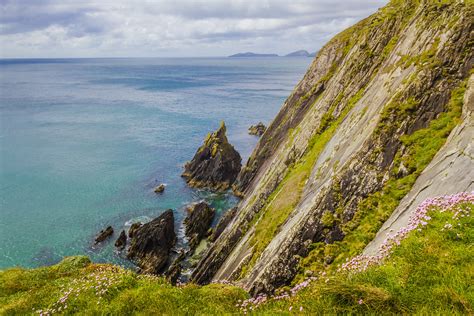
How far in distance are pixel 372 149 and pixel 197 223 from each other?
39.4 metres

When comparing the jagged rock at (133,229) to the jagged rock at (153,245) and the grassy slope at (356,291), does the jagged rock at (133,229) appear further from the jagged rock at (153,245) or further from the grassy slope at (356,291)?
the grassy slope at (356,291)

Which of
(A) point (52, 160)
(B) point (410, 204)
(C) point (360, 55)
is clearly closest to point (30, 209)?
(A) point (52, 160)

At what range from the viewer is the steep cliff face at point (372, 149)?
1686 centimetres

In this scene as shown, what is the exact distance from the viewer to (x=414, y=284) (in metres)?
8.59

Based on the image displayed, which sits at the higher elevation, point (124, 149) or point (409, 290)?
point (409, 290)

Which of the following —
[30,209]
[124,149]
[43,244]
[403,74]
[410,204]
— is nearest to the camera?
[410,204]

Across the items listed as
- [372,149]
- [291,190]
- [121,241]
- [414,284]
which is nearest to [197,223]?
[121,241]

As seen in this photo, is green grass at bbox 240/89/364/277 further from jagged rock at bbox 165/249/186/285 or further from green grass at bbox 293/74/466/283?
jagged rock at bbox 165/249/186/285

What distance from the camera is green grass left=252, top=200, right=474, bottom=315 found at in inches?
311

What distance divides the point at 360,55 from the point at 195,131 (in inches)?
3312

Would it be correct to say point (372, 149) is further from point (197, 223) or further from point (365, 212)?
point (197, 223)

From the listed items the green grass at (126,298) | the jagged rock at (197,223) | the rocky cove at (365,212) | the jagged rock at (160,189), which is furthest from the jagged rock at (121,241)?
the green grass at (126,298)

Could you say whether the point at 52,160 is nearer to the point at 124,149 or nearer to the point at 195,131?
the point at 124,149

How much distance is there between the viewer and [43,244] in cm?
5109
